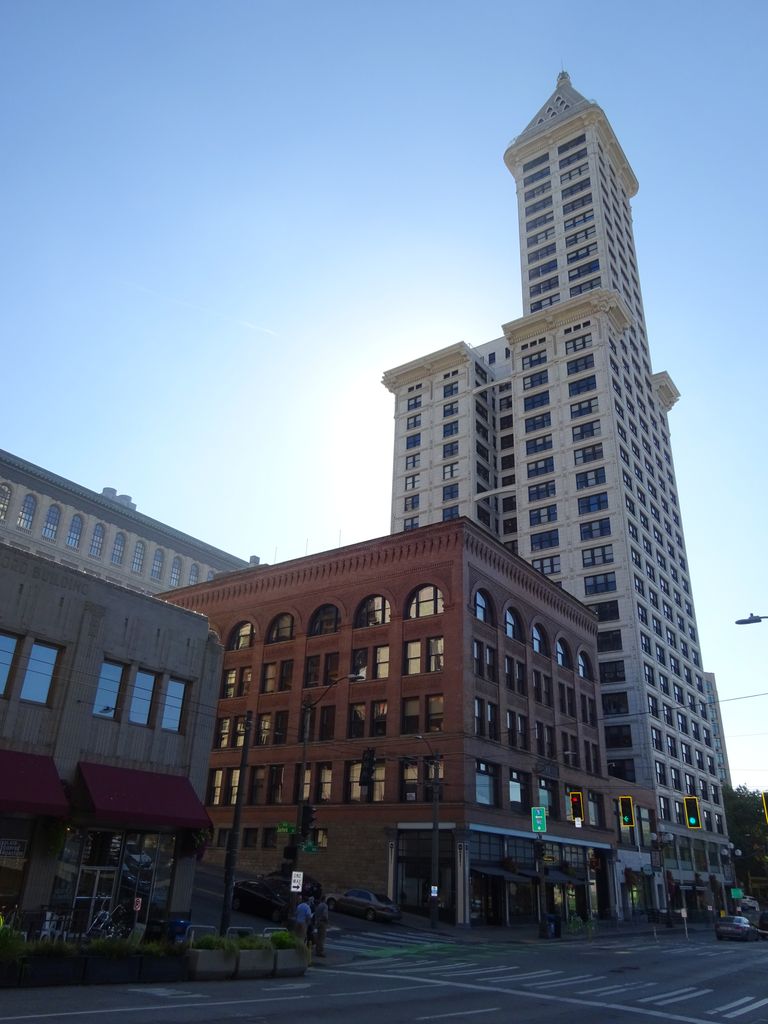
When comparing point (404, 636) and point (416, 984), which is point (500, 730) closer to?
point (404, 636)

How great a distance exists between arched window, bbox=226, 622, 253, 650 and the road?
1161 inches

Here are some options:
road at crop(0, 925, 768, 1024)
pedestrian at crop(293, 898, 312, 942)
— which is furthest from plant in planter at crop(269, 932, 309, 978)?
pedestrian at crop(293, 898, 312, 942)

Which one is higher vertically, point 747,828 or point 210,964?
point 747,828

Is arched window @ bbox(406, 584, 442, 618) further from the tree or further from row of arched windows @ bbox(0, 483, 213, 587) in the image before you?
the tree

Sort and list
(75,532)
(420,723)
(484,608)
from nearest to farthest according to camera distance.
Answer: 1. (420,723)
2. (484,608)
3. (75,532)

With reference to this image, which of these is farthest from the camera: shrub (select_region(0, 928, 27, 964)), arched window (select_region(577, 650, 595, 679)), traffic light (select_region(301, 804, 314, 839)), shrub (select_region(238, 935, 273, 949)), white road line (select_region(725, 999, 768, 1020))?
arched window (select_region(577, 650, 595, 679))

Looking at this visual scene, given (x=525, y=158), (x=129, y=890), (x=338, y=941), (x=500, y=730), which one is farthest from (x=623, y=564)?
(x=525, y=158)

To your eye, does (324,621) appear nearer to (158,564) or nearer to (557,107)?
(158,564)

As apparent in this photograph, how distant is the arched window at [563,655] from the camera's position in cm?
5700

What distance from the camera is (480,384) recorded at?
92.2 meters

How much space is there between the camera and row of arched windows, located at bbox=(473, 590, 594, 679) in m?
48.7

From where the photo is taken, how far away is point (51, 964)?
15.3 m

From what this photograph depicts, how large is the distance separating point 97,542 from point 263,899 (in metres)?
65.7

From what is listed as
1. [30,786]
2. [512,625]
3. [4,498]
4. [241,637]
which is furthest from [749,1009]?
[4,498]
